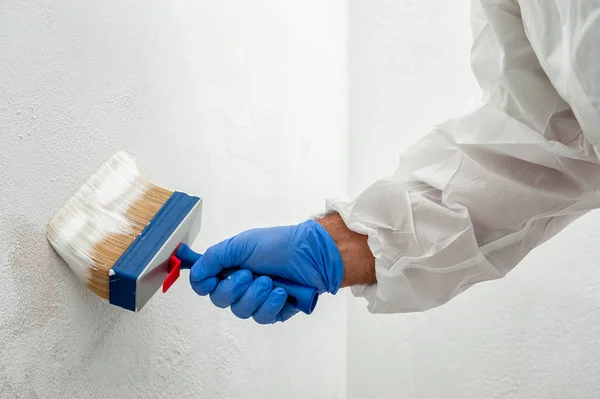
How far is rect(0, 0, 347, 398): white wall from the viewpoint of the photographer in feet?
1.86

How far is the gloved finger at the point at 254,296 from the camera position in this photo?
2.25 ft

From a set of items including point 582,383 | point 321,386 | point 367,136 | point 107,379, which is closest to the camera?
point 107,379

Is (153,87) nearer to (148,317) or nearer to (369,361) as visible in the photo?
(148,317)

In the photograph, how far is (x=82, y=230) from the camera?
2.06ft

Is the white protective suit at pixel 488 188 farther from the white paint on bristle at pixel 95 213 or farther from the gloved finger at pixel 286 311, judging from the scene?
the white paint on bristle at pixel 95 213

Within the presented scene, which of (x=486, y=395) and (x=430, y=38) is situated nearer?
(x=486, y=395)

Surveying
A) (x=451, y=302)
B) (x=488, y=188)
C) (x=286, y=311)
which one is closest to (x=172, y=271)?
(x=286, y=311)

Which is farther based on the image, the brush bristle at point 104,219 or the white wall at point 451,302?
A: the white wall at point 451,302

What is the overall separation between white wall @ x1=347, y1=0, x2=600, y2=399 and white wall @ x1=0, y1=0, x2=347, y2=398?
0.34ft

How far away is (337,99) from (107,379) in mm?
850

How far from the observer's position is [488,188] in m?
0.70

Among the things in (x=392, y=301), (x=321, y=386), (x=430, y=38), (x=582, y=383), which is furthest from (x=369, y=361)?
(x=430, y=38)

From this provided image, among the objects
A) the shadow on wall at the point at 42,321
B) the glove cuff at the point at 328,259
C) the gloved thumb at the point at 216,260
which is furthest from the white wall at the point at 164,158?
the glove cuff at the point at 328,259

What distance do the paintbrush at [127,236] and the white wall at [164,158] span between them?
0.07ft
